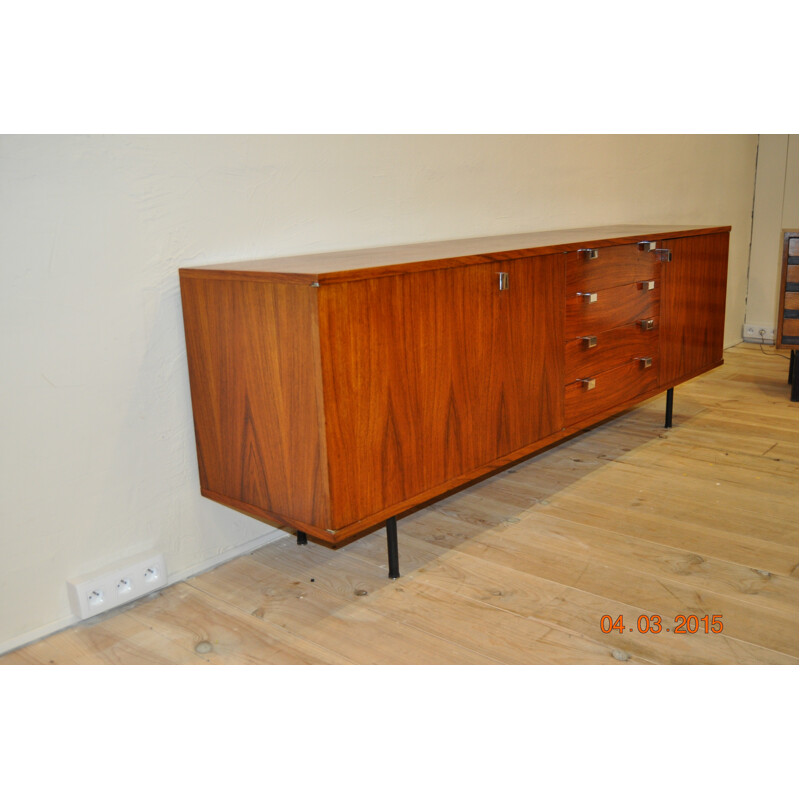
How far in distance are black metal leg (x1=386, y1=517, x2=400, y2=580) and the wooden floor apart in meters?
0.03

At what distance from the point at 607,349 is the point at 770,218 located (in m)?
2.73

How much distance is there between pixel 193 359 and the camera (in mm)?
1799

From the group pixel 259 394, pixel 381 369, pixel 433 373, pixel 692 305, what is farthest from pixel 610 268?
pixel 259 394

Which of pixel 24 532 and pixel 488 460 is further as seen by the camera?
pixel 488 460

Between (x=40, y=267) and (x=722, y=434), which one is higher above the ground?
(x=40, y=267)

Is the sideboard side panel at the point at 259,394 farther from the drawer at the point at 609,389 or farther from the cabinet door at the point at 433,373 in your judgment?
the drawer at the point at 609,389

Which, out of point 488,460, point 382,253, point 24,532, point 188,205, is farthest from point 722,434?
point 24,532

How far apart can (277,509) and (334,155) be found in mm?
960

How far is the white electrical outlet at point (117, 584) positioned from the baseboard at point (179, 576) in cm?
2

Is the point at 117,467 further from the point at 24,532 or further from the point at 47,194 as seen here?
the point at 47,194

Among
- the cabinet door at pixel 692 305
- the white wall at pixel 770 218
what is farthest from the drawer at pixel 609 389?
the white wall at pixel 770 218

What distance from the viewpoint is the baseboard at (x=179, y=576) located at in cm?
162

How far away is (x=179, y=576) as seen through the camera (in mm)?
1892

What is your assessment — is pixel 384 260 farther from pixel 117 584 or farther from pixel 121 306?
pixel 117 584
